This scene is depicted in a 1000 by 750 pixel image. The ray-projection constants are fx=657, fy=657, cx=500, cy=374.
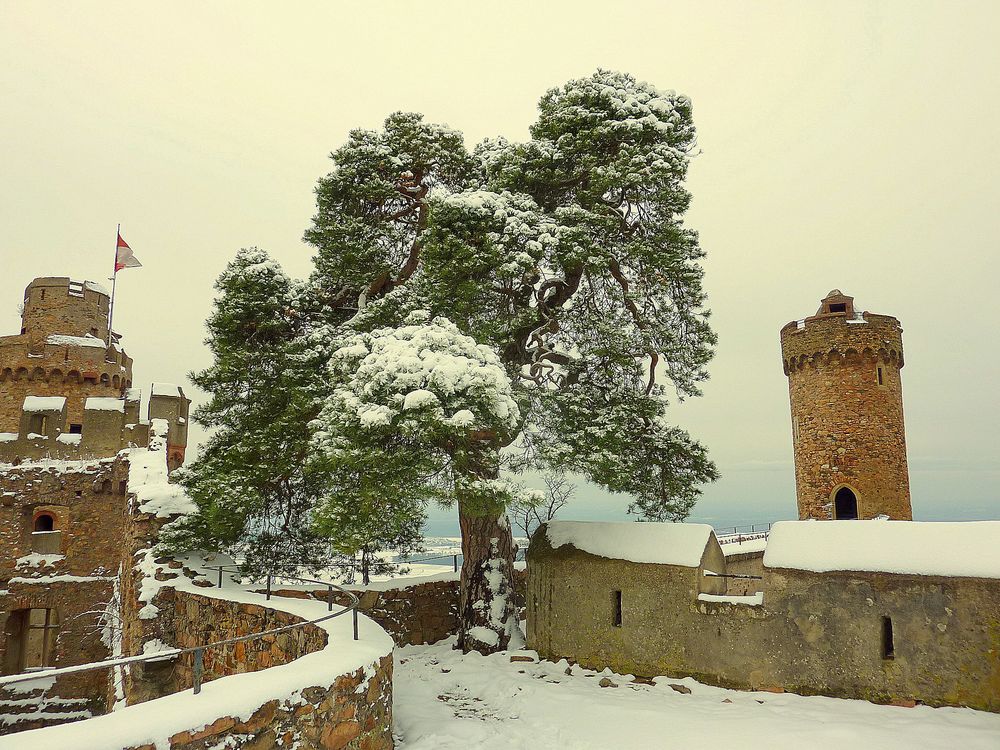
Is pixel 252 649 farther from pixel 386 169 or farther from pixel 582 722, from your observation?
pixel 386 169

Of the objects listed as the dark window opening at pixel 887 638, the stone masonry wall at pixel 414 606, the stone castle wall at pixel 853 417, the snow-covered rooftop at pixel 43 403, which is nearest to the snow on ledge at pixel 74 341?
the snow-covered rooftop at pixel 43 403

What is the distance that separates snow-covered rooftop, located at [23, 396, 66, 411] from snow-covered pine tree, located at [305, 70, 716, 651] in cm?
1293

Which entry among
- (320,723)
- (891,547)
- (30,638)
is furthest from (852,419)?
(30,638)

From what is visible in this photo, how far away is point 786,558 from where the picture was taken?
1169cm

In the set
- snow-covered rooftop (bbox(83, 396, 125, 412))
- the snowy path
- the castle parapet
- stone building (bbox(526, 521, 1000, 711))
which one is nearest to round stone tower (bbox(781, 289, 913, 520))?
stone building (bbox(526, 521, 1000, 711))

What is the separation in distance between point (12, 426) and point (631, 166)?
77.8ft

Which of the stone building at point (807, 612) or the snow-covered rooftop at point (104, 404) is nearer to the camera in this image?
the stone building at point (807, 612)

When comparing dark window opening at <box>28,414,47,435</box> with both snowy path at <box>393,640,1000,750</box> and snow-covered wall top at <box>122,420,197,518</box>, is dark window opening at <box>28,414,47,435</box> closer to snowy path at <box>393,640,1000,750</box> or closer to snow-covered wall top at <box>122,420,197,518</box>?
snow-covered wall top at <box>122,420,197,518</box>

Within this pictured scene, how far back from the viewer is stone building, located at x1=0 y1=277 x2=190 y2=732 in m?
21.3

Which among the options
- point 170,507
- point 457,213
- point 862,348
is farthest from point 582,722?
point 862,348

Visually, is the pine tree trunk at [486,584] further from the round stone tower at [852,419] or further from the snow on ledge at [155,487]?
the round stone tower at [852,419]

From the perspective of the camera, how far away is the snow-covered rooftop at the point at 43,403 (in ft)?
76.1

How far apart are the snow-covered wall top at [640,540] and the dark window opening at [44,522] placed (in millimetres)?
18914

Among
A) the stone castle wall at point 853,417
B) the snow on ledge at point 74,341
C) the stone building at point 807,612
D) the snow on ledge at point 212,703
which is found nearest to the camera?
the snow on ledge at point 212,703
